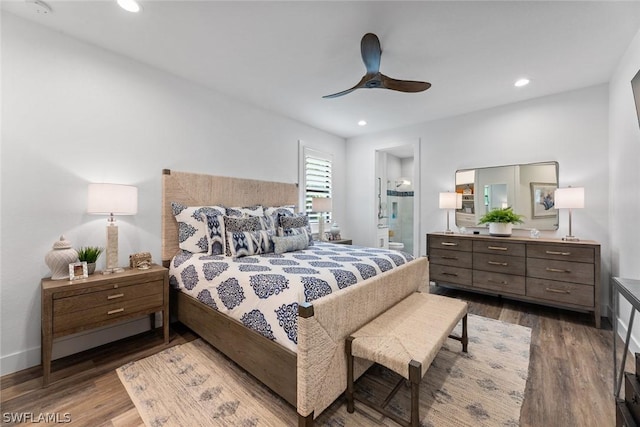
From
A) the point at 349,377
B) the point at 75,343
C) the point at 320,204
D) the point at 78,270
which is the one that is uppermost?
the point at 320,204

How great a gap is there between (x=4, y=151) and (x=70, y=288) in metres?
1.14

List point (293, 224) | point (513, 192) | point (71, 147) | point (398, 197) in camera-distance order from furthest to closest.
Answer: point (398, 197), point (513, 192), point (293, 224), point (71, 147)

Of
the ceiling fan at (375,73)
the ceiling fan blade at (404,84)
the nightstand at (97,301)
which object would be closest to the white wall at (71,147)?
the nightstand at (97,301)

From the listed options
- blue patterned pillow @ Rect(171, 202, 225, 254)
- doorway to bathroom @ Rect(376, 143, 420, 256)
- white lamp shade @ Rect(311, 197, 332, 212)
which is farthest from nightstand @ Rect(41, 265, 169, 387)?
doorway to bathroom @ Rect(376, 143, 420, 256)

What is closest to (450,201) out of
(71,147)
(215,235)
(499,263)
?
(499,263)

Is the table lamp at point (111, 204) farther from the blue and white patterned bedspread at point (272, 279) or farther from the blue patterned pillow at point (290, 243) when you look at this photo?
the blue patterned pillow at point (290, 243)

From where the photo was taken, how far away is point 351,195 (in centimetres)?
523

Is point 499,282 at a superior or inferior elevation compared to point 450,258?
inferior

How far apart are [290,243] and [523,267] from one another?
9.18 ft

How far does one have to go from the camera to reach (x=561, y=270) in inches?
113

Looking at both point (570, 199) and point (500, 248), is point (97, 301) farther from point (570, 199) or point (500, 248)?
point (570, 199)

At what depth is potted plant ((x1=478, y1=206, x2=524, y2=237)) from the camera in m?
3.40

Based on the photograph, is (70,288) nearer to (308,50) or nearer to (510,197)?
(308,50)

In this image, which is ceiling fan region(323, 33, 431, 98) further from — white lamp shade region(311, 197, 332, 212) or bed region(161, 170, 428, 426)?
white lamp shade region(311, 197, 332, 212)
